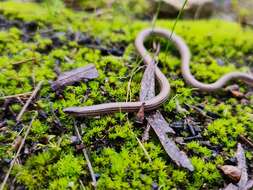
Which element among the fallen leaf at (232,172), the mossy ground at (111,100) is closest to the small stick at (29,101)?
the mossy ground at (111,100)

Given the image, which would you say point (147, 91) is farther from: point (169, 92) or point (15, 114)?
point (15, 114)

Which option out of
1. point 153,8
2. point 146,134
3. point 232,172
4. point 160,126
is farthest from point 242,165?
point 153,8

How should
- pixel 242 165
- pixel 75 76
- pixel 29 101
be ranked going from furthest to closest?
pixel 75 76 < pixel 29 101 < pixel 242 165

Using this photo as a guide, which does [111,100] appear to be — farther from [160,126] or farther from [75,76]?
[160,126]

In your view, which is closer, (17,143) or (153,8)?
(17,143)

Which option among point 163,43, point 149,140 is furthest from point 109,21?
point 149,140

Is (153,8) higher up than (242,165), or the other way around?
(153,8)

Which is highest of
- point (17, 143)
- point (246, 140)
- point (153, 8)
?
point (153, 8)

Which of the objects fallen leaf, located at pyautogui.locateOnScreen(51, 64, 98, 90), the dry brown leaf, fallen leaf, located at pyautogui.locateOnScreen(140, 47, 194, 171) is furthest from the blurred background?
the dry brown leaf

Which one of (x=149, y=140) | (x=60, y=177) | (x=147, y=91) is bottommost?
(x=60, y=177)
